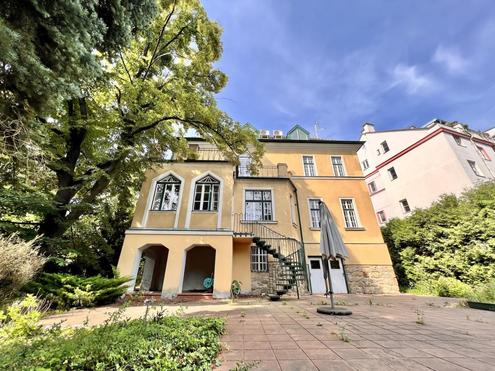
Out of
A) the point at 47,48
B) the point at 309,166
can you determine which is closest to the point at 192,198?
the point at 47,48

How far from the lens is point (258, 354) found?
2.54 m

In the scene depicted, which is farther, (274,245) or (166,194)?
(274,245)

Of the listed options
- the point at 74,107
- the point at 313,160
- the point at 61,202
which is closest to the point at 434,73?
the point at 313,160

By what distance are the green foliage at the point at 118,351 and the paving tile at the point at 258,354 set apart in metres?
0.41

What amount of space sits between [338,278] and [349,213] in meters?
4.09

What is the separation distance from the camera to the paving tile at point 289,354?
8.00 ft

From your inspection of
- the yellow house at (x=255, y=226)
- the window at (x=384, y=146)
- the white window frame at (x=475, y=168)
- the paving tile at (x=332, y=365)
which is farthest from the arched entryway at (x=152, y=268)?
the white window frame at (x=475, y=168)

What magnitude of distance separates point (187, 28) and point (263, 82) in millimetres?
4195

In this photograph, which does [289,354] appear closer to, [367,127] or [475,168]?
[475,168]

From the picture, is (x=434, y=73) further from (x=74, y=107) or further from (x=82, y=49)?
(x=74, y=107)

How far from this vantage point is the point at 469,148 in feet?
49.5

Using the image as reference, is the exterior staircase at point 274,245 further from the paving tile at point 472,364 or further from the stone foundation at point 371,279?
the paving tile at point 472,364

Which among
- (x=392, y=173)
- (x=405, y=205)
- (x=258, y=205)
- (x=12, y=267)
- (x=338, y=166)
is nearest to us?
(x=12, y=267)

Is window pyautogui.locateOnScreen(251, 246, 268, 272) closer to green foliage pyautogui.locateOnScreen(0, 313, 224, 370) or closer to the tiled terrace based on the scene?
the tiled terrace
